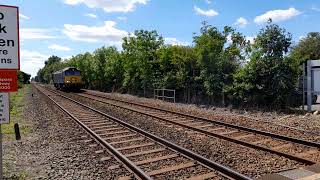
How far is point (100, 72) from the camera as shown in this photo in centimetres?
5797

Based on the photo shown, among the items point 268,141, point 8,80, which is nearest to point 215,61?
point 268,141

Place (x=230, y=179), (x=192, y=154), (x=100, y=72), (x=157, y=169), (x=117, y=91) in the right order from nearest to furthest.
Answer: (x=230, y=179) → (x=157, y=169) → (x=192, y=154) → (x=117, y=91) → (x=100, y=72)

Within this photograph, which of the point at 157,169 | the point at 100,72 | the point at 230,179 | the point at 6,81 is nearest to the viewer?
the point at 6,81

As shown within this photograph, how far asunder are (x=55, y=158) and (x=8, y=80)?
4.48 m

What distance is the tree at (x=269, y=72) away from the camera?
1878 cm

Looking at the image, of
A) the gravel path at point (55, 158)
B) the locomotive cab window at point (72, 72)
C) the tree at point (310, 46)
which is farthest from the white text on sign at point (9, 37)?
the tree at point (310, 46)

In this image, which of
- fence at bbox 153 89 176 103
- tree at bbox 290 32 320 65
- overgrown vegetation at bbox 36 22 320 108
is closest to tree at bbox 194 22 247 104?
overgrown vegetation at bbox 36 22 320 108

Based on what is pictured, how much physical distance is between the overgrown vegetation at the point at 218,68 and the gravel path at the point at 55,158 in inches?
395

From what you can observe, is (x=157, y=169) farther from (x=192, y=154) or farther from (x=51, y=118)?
(x=51, y=118)

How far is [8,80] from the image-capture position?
5430 mm

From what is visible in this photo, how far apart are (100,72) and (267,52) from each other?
41170 mm

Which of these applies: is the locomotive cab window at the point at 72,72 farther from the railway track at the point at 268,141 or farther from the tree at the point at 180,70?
the railway track at the point at 268,141

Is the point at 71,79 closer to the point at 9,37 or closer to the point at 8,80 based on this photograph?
the point at 8,80

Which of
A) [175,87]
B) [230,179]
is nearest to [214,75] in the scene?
[175,87]
